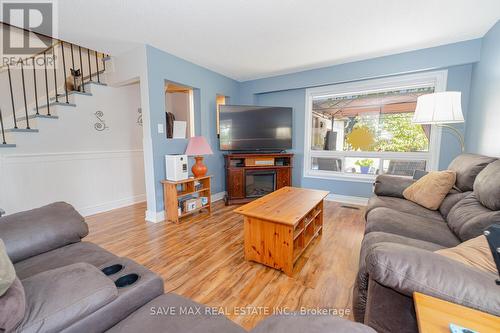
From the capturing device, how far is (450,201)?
69.8 inches

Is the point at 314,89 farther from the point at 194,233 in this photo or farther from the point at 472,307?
the point at 472,307

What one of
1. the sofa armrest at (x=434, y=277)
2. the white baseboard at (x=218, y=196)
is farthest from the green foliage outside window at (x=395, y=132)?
the sofa armrest at (x=434, y=277)

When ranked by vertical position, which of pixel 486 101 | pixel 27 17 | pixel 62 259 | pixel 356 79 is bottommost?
pixel 62 259

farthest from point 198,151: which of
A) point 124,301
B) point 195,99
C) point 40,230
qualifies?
point 124,301

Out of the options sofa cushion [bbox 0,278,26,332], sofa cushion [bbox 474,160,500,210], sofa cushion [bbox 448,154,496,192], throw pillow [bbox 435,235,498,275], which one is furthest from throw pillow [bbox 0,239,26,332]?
sofa cushion [bbox 448,154,496,192]

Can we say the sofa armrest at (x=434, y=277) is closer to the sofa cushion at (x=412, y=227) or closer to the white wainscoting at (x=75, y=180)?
the sofa cushion at (x=412, y=227)

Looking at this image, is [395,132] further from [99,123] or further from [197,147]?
[99,123]

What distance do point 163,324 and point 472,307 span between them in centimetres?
99

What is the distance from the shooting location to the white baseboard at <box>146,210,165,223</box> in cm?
290

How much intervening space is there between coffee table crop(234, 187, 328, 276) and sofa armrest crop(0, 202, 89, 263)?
3.73ft

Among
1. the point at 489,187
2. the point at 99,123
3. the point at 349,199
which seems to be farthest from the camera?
the point at 349,199

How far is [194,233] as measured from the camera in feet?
8.36

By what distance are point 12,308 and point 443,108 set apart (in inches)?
125

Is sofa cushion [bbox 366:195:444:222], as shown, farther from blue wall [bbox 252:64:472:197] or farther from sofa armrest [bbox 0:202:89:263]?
sofa armrest [bbox 0:202:89:263]
